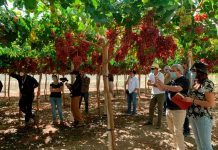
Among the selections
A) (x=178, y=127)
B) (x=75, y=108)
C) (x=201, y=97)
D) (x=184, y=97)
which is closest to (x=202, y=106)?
(x=201, y=97)

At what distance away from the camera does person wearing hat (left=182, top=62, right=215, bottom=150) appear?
5191 mm

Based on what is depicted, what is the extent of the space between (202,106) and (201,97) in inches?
6.1

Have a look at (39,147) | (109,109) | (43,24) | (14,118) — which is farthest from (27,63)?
(109,109)

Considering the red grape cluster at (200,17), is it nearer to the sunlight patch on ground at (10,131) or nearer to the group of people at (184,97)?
the group of people at (184,97)

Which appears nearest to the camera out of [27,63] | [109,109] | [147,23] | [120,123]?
[147,23]

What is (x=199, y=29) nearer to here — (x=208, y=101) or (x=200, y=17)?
(x=200, y=17)

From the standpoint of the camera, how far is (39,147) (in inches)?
341

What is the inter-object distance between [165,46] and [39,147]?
5025mm

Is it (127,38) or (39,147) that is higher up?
(127,38)

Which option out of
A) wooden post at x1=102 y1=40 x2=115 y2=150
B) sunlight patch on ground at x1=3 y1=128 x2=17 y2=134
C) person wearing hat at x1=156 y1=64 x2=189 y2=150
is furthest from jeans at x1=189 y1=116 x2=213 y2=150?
sunlight patch on ground at x1=3 y1=128 x2=17 y2=134

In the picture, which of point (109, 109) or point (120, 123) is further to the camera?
point (120, 123)

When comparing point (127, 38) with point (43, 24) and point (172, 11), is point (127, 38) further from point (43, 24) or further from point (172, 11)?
point (43, 24)

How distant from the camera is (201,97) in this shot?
5.33m

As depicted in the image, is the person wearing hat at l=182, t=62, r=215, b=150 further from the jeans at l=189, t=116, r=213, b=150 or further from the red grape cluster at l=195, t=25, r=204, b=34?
the red grape cluster at l=195, t=25, r=204, b=34
